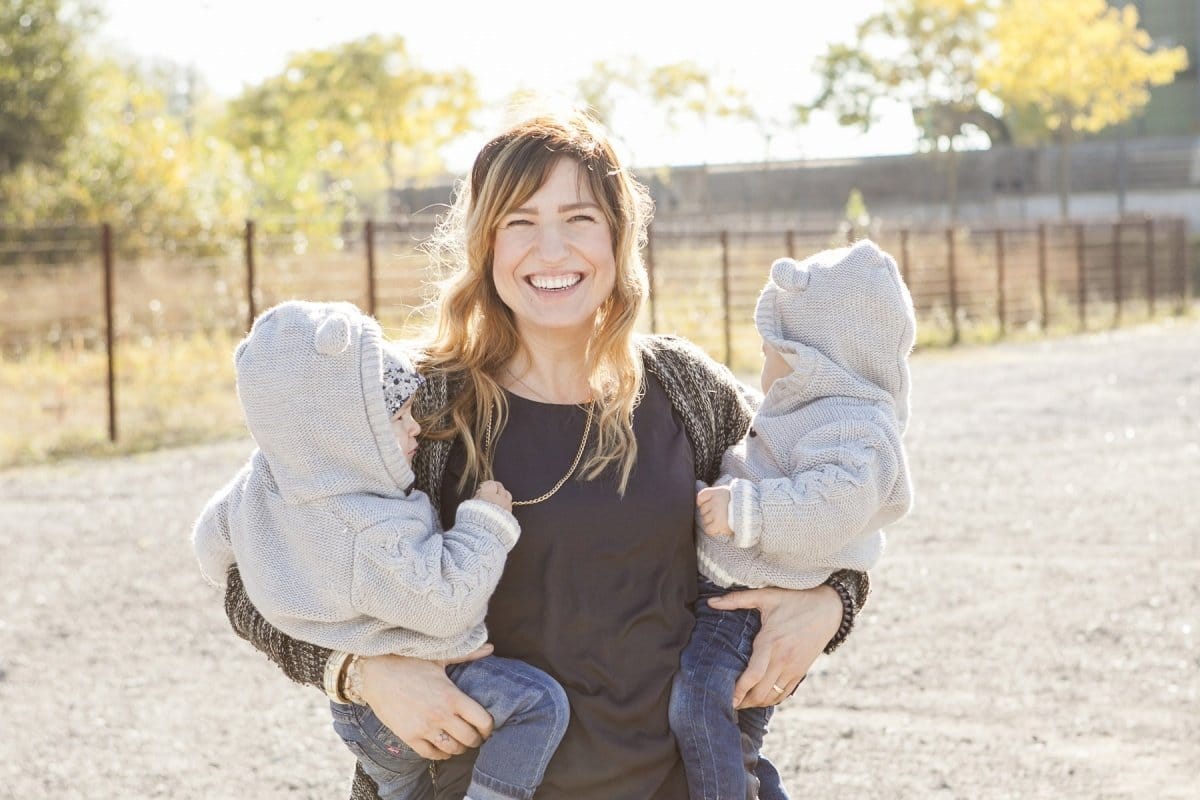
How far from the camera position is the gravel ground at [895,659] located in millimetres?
4539

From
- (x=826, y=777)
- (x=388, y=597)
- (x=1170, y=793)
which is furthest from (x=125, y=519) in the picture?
(x=388, y=597)

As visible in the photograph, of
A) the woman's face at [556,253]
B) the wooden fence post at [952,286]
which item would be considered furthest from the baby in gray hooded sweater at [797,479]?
the wooden fence post at [952,286]

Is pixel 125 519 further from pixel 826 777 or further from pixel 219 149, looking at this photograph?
pixel 219 149

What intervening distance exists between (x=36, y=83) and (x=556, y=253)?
19.3 metres

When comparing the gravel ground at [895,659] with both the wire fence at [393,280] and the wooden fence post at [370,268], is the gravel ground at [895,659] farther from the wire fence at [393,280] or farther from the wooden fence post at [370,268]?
the wooden fence post at [370,268]

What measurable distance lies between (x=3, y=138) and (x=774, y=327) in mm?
19001

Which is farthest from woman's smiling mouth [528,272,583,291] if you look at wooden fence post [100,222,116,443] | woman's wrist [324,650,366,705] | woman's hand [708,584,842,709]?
wooden fence post [100,222,116,443]

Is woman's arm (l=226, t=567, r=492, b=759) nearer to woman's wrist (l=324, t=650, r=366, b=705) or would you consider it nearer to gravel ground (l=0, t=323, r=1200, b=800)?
woman's wrist (l=324, t=650, r=366, b=705)

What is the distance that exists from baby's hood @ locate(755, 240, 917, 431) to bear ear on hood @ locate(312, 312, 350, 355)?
2.55 ft

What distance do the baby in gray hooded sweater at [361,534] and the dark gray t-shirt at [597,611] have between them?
0.19ft

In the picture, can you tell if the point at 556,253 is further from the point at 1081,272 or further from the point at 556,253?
the point at 1081,272

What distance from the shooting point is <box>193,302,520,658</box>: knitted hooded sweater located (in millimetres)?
2396

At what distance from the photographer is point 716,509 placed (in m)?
2.60

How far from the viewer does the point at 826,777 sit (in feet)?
14.6
